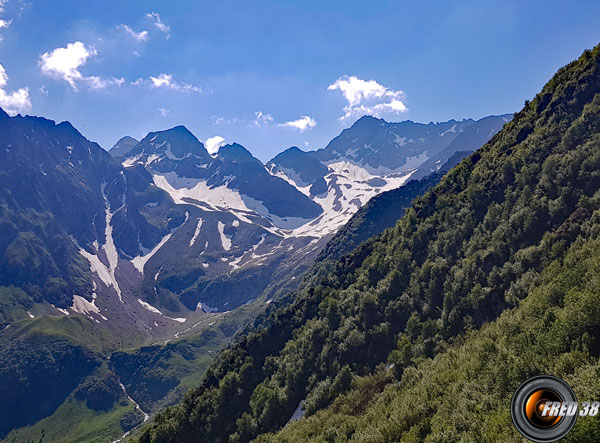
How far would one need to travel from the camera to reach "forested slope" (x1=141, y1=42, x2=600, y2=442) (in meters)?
Result: 46.4

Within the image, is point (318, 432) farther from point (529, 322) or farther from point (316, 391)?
point (529, 322)

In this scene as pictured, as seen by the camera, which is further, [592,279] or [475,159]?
[475,159]

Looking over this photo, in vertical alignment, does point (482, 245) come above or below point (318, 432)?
above

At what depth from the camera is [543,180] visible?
280ft

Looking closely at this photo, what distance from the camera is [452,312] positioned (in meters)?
79.9

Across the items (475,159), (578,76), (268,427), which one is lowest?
(268,427)

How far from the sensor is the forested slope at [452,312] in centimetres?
4638

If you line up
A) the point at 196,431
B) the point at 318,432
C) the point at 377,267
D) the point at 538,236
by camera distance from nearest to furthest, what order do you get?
the point at 318,432 → the point at 538,236 → the point at 196,431 → the point at 377,267

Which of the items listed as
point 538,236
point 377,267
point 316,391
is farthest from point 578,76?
point 316,391

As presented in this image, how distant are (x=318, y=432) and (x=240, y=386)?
161ft

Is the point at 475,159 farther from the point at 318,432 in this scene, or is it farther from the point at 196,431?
the point at 196,431

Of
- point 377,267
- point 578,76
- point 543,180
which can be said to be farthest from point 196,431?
point 578,76

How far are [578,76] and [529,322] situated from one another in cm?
8669

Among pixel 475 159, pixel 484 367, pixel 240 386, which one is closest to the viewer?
pixel 484 367
